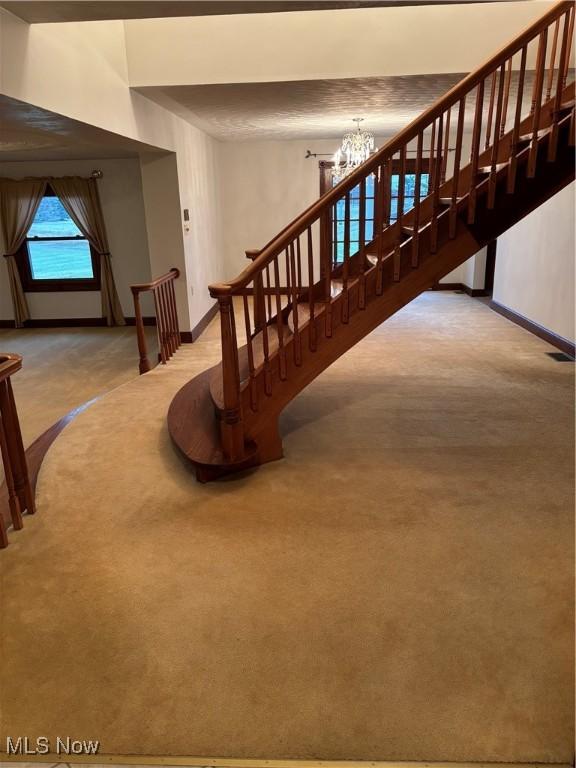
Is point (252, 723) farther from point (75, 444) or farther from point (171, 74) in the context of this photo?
point (171, 74)

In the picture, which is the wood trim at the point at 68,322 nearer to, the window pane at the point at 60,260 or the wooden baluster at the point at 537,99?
the window pane at the point at 60,260

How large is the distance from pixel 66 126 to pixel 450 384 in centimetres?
340

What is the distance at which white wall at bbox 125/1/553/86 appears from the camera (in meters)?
3.93

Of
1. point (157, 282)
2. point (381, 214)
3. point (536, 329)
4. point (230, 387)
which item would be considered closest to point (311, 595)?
point (230, 387)

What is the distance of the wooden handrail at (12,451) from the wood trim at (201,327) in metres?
3.72

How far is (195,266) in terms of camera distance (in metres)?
6.74

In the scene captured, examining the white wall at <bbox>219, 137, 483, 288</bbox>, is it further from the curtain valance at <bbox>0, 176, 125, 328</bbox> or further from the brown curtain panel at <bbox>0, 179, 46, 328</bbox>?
the brown curtain panel at <bbox>0, 179, 46, 328</bbox>

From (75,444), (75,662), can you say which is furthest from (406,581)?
(75,444)

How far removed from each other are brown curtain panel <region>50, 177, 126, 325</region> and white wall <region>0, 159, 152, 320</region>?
0.33ft

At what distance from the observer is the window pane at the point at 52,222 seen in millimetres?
7859

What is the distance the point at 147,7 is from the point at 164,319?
3312 millimetres

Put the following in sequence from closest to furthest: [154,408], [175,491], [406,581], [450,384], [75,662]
Answer: 1. [75,662]
2. [406,581]
3. [175,491]
4. [154,408]
5. [450,384]

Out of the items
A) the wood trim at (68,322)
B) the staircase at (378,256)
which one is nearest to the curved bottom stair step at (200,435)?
the staircase at (378,256)

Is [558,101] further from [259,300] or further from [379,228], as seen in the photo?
[259,300]
